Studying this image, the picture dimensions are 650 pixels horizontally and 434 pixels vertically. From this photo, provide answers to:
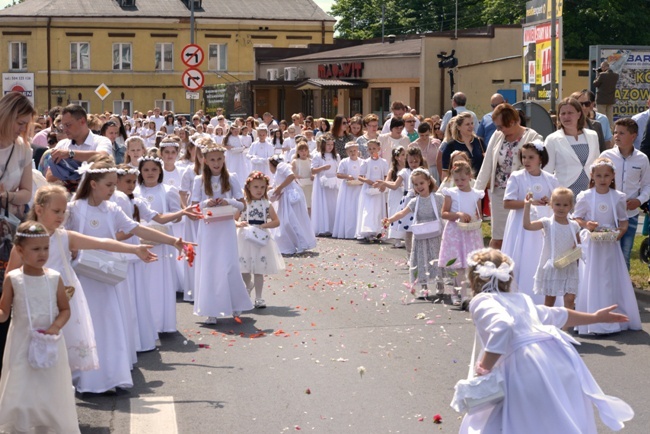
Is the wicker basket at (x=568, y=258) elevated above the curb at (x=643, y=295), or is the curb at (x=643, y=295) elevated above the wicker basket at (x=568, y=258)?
the wicker basket at (x=568, y=258)

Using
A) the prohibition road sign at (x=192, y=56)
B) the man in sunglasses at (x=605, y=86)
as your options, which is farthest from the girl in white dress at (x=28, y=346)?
the prohibition road sign at (x=192, y=56)

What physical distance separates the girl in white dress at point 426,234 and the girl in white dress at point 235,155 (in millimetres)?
15093

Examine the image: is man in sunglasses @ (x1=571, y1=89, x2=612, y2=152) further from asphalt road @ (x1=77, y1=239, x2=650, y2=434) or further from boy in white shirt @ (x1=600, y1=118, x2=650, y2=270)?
asphalt road @ (x1=77, y1=239, x2=650, y2=434)

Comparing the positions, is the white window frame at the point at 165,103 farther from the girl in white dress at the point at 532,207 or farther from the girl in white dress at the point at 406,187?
the girl in white dress at the point at 532,207

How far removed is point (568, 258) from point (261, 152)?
1774 centimetres

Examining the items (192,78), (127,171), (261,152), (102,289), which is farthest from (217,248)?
(261,152)

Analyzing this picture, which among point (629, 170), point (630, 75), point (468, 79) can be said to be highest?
point (468, 79)

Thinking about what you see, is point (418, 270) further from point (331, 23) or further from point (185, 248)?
point (331, 23)

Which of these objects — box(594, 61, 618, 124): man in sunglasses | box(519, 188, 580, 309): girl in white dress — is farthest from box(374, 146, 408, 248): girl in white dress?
box(519, 188, 580, 309): girl in white dress

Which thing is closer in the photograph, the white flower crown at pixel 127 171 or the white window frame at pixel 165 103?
the white flower crown at pixel 127 171

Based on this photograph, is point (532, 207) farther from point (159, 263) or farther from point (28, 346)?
point (28, 346)

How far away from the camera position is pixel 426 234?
13.6 meters

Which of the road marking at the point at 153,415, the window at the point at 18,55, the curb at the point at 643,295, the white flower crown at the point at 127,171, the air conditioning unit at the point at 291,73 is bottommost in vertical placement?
the road marking at the point at 153,415

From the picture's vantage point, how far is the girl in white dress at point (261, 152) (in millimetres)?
27641
